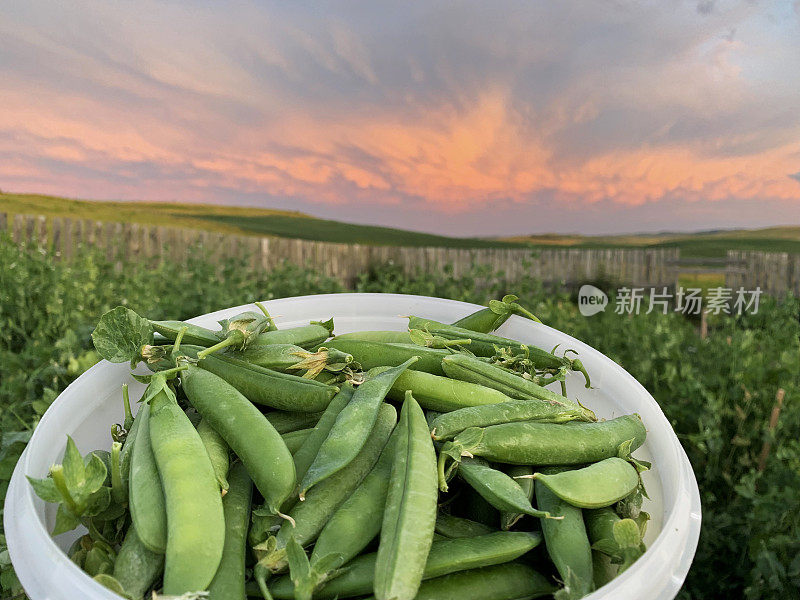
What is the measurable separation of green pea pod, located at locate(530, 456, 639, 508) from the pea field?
115 centimetres

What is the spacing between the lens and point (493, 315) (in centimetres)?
174

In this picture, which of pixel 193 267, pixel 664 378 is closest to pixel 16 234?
pixel 193 267

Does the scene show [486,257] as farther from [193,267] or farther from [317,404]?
[317,404]

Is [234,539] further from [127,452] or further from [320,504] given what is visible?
[127,452]

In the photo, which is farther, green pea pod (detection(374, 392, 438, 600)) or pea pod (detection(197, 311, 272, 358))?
pea pod (detection(197, 311, 272, 358))

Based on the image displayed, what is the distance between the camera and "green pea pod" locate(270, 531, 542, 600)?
0.97m

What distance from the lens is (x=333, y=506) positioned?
107 cm

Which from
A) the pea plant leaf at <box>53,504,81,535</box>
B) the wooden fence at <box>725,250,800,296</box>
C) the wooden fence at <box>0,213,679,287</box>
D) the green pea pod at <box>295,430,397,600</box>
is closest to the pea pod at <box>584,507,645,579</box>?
the green pea pod at <box>295,430,397,600</box>

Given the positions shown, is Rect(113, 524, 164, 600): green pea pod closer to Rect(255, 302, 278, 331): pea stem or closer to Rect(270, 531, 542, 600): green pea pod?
Rect(270, 531, 542, 600): green pea pod

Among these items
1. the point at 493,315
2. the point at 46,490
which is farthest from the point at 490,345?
the point at 46,490

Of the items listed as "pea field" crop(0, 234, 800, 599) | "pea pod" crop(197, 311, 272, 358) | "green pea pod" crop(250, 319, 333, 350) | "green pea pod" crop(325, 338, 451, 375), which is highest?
"pea pod" crop(197, 311, 272, 358)

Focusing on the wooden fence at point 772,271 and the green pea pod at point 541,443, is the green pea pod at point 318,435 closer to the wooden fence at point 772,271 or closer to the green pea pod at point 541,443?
Answer: the green pea pod at point 541,443

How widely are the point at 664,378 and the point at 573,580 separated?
199 cm

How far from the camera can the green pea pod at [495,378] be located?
1343 mm
